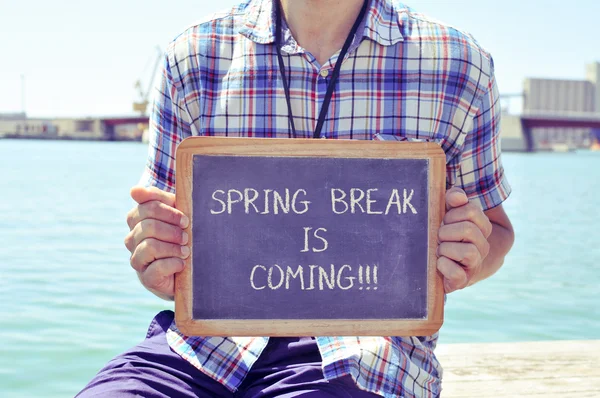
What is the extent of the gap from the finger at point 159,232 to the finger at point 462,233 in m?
0.55

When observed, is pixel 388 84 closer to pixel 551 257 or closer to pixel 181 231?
pixel 181 231

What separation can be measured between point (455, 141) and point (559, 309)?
6803mm

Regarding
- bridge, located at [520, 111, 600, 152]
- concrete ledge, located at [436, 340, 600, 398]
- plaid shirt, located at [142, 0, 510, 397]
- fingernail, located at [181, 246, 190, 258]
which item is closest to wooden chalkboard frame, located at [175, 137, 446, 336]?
fingernail, located at [181, 246, 190, 258]

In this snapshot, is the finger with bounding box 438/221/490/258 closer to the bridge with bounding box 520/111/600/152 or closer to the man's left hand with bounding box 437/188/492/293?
the man's left hand with bounding box 437/188/492/293

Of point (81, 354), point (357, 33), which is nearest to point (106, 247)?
point (81, 354)

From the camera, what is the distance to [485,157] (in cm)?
188

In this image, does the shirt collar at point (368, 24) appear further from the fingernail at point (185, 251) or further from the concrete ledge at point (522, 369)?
the concrete ledge at point (522, 369)

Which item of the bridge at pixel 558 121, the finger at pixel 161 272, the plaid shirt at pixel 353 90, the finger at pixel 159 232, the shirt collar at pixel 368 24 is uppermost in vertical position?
the shirt collar at pixel 368 24

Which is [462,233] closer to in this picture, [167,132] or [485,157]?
[485,157]

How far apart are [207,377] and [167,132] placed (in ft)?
2.17

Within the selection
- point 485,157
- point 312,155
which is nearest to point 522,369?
point 485,157

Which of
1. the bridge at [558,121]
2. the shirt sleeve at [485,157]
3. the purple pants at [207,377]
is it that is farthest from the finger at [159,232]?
the bridge at [558,121]

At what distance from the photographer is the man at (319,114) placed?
5.19 feet

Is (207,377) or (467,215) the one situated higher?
(467,215)
